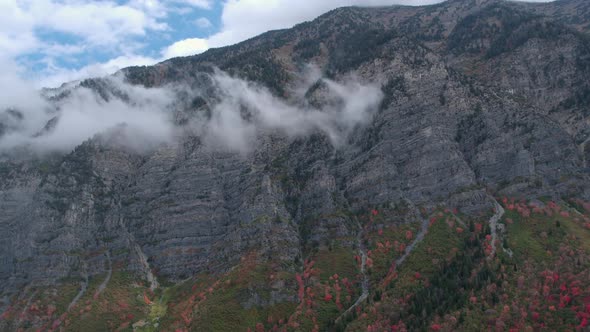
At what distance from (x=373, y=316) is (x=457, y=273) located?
30513 millimetres

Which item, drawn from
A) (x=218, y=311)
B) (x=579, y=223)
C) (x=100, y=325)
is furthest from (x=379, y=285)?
(x=100, y=325)

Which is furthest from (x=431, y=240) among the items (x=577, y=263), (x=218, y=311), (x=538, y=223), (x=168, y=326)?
(x=168, y=326)

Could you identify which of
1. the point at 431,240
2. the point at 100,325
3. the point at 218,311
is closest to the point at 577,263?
the point at 431,240

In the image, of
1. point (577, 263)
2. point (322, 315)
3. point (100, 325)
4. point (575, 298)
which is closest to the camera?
point (575, 298)

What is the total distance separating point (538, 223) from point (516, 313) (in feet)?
180

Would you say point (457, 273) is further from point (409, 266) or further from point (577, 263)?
point (577, 263)

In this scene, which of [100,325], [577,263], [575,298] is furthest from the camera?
[100,325]

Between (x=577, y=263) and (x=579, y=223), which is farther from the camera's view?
(x=579, y=223)

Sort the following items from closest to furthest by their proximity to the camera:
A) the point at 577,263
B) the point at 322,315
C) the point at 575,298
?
1. the point at 575,298
2. the point at 577,263
3. the point at 322,315

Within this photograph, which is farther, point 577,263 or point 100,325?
point 100,325

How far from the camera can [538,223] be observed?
7589 inches

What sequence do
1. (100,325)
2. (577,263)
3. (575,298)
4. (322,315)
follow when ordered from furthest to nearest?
(100,325) < (322,315) < (577,263) < (575,298)

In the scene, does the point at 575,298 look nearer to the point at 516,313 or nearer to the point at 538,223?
the point at 516,313

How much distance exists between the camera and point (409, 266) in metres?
189
